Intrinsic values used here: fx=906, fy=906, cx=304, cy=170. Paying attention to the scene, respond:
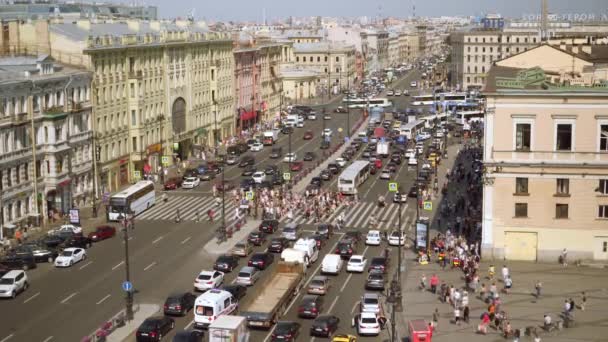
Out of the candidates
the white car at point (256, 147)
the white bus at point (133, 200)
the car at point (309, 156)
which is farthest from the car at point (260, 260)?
the white car at point (256, 147)

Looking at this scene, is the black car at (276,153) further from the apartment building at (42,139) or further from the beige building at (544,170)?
the beige building at (544,170)

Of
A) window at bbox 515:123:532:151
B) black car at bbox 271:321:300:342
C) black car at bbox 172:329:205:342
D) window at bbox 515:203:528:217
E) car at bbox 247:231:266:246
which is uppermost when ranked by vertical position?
window at bbox 515:123:532:151

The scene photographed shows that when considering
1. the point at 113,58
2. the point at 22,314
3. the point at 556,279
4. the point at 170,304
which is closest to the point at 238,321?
the point at 170,304

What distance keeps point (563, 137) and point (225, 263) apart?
21582 mm

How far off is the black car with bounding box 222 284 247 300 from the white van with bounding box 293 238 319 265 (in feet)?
23.0

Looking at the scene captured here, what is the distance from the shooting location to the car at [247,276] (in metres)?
49.9

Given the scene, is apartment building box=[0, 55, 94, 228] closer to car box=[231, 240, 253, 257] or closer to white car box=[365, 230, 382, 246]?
car box=[231, 240, 253, 257]

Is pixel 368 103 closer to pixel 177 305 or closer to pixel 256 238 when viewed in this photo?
pixel 256 238

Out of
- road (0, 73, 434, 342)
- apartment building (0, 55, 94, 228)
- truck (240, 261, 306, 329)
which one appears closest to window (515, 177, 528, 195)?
road (0, 73, 434, 342)

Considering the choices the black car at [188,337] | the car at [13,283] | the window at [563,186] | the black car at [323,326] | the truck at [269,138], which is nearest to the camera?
the black car at [188,337]

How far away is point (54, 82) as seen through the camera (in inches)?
2731

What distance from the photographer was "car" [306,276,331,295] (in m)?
48.1

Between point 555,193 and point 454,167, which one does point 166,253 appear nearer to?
point 555,193

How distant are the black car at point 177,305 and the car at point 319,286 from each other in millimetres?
6819
